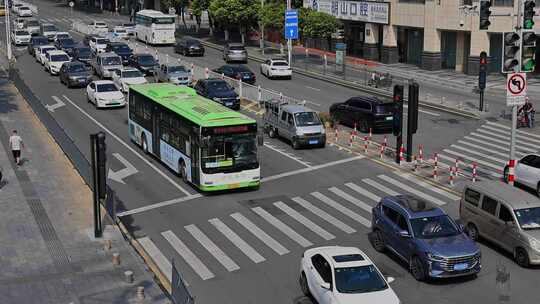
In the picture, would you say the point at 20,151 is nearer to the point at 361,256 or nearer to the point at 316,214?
the point at 316,214

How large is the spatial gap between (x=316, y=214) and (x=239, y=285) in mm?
7362

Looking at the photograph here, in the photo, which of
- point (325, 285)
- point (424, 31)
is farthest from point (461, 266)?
point (424, 31)

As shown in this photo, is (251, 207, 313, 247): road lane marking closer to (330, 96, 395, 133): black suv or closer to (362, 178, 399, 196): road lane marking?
(362, 178, 399, 196): road lane marking

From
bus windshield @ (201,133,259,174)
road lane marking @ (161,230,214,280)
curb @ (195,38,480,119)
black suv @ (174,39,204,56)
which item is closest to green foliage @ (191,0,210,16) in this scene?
black suv @ (174,39,204,56)

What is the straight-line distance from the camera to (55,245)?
83.5 feet

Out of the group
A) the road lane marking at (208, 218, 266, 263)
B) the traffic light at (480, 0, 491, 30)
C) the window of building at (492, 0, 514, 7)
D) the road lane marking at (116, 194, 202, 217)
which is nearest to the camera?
the road lane marking at (208, 218, 266, 263)

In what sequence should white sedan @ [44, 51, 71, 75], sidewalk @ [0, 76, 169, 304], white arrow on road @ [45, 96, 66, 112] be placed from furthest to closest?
white sedan @ [44, 51, 71, 75] < white arrow on road @ [45, 96, 66, 112] < sidewalk @ [0, 76, 169, 304]

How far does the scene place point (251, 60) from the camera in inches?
2928

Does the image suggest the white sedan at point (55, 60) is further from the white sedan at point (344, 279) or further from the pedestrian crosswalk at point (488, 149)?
the white sedan at point (344, 279)

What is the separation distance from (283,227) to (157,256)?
496 centimetres

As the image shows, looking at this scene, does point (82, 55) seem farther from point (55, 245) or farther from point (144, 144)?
point (55, 245)

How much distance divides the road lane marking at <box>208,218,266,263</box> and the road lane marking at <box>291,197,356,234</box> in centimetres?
362

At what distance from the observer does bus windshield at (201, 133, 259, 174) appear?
3059 centimetres

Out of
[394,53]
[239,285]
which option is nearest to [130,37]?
[394,53]
